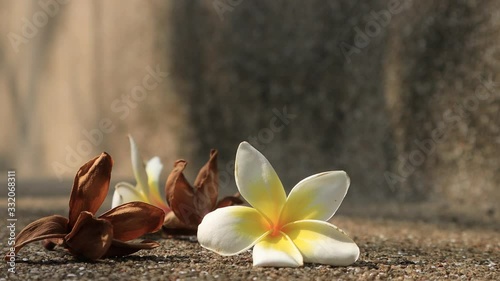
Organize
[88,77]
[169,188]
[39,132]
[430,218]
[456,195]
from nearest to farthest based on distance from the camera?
1. [169,188]
2. [430,218]
3. [456,195]
4. [88,77]
5. [39,132]

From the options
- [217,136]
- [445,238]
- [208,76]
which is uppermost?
[208,76]

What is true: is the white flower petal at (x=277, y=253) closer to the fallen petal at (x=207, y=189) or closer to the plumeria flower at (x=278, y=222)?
the plumeria flower at (x=278, y=222)

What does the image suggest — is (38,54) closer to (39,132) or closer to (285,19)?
(39,132)

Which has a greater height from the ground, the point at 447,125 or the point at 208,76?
the point at 208,76

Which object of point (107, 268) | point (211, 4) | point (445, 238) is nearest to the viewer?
point (107, 268)

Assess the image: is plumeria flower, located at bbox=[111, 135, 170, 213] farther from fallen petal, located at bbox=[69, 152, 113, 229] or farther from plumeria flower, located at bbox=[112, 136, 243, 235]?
fallen petal, located at bbox=[69, 152, 113, 229]

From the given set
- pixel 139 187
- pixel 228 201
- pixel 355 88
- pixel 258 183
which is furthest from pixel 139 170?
pixel 355 88

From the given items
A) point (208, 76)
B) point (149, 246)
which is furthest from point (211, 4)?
point (149, 246)

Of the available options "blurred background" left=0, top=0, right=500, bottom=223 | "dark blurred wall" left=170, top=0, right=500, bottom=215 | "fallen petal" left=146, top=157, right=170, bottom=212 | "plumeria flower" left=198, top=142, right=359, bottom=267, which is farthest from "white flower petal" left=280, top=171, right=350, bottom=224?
"dark blurred wall" left=170, top=0, right=500, bottom=215

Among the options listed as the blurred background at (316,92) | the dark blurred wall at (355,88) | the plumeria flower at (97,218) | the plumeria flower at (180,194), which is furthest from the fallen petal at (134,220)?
the dark blurred wall at (355,88)
